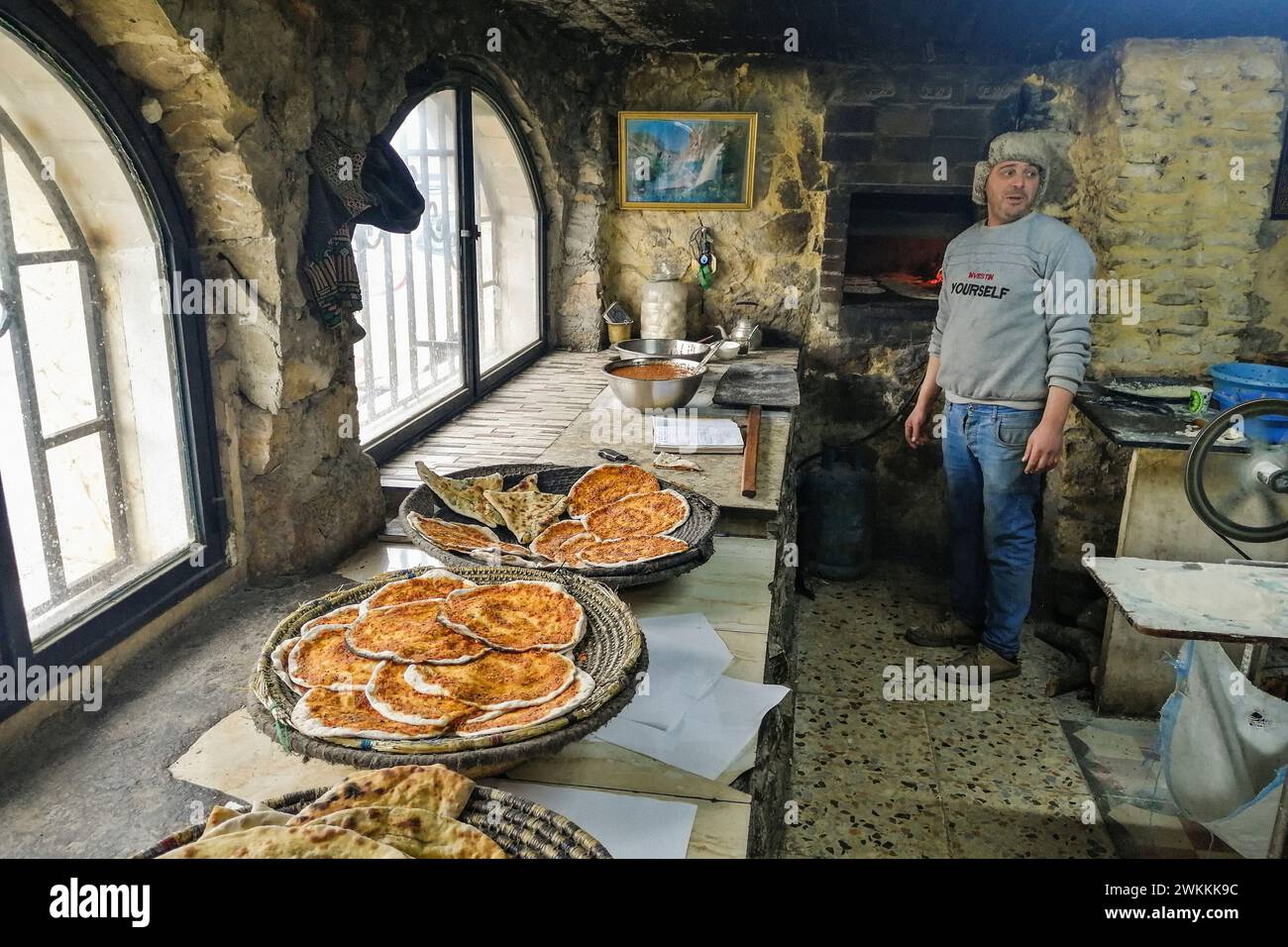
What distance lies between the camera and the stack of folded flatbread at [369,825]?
3.24 ft

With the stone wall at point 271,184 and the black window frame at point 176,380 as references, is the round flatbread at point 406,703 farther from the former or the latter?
the stone wall at point 271,184

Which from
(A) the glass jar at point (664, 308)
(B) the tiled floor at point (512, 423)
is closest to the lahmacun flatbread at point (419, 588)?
(B) the tiled floor at point (512, 423)

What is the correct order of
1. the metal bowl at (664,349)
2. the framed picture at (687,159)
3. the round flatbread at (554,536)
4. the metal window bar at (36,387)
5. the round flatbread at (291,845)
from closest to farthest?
the round flatbread at (291,845), the metal window bar at (36,387), the round flatbread at (554,536), the metal bowl at (664,349), the framed picture at (687,159)

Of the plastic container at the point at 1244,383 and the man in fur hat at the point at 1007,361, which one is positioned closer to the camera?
the man in fur hat at the point at 1007,361

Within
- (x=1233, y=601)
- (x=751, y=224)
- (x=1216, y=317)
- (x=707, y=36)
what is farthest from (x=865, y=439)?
(x=1233, y=601)

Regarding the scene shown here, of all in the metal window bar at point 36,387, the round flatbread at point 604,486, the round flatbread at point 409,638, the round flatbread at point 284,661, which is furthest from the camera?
the round flatbread at point 604,486

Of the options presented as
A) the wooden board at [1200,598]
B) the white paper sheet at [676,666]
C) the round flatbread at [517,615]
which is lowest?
the white paper sheet at [676,666]

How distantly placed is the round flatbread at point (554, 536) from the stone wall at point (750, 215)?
3.19m

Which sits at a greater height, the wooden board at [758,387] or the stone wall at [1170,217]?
the stone wall at [1170,217]

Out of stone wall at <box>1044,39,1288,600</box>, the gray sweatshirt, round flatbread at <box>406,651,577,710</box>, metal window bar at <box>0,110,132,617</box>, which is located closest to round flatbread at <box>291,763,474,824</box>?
round flatbread at <box>406,651,577,710</box>

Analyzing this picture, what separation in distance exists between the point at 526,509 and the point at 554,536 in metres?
0.14

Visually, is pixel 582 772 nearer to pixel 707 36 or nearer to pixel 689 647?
pixel 689 647

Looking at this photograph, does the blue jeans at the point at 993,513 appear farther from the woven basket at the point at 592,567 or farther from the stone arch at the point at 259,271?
the stone arch at the point at 259,271
